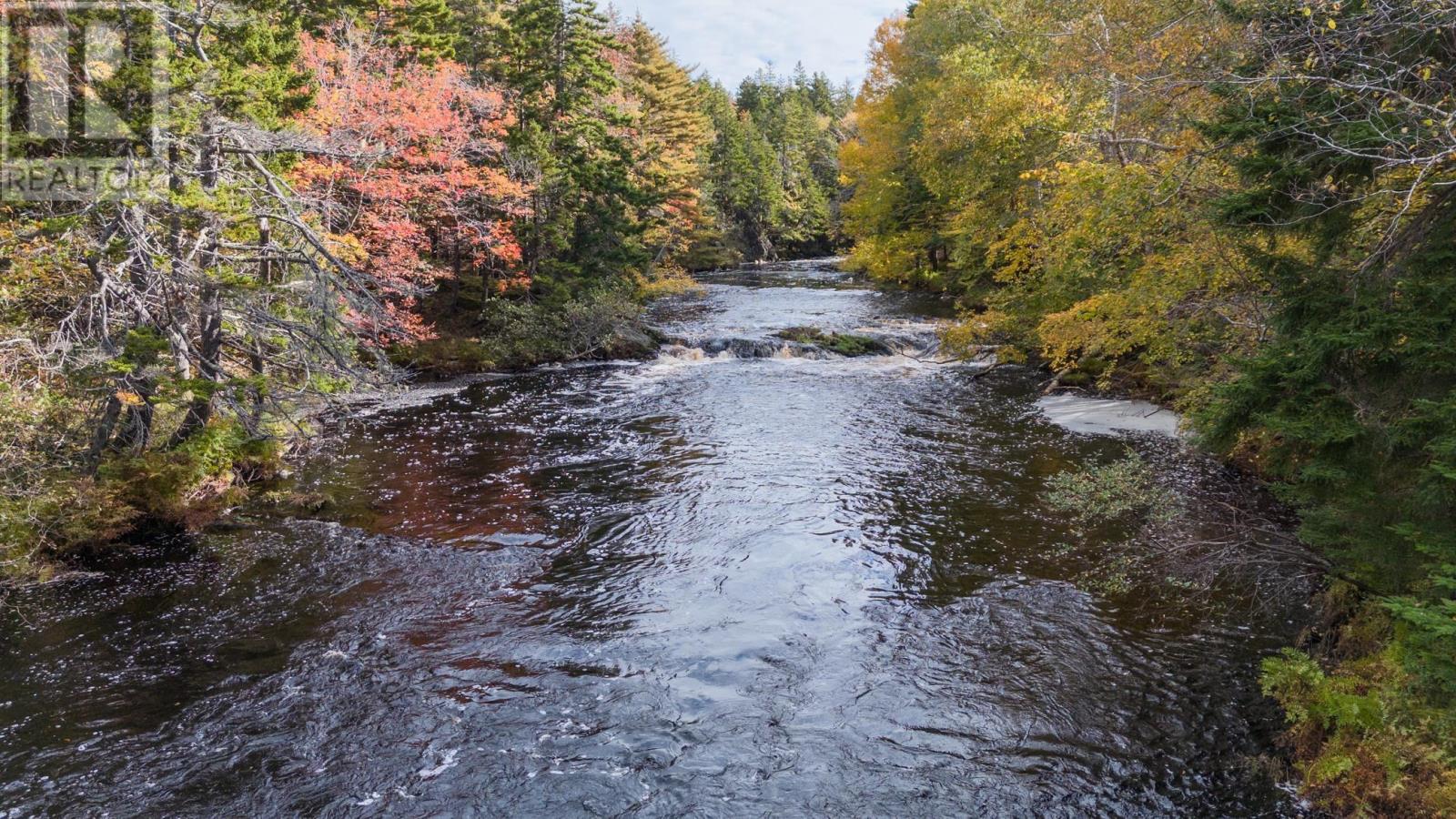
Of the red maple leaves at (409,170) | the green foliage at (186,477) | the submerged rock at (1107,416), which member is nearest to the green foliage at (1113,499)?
the submerged rock at (1107,416)

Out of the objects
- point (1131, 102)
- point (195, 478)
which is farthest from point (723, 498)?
point (1131, 102)

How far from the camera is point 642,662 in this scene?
7473 mm

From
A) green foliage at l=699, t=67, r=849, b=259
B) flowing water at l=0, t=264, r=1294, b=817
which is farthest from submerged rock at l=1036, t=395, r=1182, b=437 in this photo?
green foliage at l=699, t=67, r=849, b=259

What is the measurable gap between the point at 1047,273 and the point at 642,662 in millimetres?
13472

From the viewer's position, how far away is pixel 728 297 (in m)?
36.5

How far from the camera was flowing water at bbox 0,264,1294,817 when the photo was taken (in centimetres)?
572

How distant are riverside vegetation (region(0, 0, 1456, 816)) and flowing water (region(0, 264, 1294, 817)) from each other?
1.04m

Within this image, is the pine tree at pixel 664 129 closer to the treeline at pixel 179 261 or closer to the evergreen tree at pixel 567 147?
the evergreen tree at pixel 567 147

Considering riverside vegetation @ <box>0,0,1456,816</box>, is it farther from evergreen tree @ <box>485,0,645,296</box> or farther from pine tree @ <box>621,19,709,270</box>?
pine tree @ <box>621,19,709,270</box>

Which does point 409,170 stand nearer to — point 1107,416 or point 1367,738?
point 1107,416

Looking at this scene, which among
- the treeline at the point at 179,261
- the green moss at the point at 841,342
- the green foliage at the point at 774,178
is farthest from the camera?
the green foliage at the point at 774,178

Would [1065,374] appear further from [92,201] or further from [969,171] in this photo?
[92,201]

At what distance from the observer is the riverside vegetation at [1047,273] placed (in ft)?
18.2

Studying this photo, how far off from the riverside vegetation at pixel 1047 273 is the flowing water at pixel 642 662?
3.42 feet
